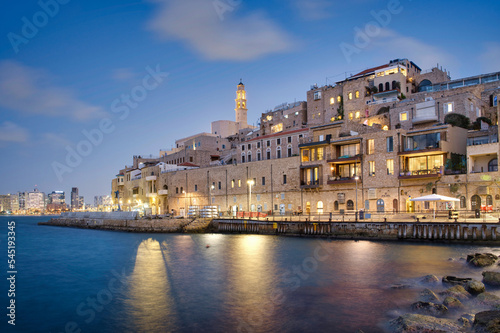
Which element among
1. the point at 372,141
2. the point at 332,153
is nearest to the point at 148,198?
the point at 332,153

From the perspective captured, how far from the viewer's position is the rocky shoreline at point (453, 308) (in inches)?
455

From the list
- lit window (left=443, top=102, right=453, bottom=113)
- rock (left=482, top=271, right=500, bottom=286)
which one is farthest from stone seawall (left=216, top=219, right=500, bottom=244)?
lit window (left=443, top=102, right=453, bottom=113)

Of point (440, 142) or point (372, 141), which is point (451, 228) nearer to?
point (440, 142)

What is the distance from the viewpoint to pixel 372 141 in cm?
4344

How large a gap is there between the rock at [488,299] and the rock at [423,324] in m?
2.99

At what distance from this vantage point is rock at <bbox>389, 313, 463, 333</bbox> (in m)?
11.5

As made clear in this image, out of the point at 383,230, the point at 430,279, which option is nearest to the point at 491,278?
the point at 430,279

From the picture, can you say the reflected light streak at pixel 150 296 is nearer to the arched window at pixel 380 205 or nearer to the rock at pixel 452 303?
the rock at pixel 452 303

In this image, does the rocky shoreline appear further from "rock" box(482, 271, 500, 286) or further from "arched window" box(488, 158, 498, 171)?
"arched window" box(488, 158, 498, 171)

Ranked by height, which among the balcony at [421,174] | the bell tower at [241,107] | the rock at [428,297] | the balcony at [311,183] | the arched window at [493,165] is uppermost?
the bell tower at [241,107]

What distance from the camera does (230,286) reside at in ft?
65.2

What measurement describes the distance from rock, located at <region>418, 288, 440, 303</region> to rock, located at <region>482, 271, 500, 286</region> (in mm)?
3794

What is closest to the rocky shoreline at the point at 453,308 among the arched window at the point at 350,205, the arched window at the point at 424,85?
the arched window at the point at 350,205

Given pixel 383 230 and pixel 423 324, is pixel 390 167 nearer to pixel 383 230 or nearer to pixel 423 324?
pixel 383 230
